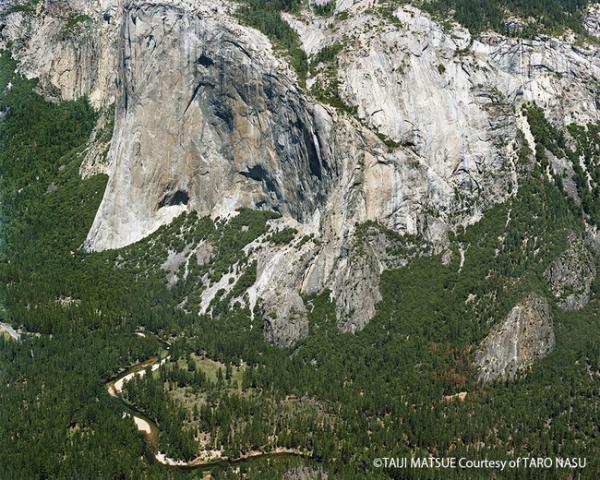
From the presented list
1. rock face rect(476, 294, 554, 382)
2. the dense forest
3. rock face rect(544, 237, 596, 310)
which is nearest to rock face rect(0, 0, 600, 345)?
the dense forest

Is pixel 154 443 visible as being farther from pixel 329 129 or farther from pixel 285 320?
pixel 329 129

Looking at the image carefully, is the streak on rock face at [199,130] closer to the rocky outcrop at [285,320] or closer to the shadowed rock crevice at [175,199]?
the shadowed rock crevice at [175,199]

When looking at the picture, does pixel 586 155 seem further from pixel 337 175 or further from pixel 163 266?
pixel 163 266

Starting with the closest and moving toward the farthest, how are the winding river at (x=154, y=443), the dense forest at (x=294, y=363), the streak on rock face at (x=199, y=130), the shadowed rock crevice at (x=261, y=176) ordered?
the dense forest at (x=294, y=363), the winding river at (x=154, y=443), the streak on rock face at (x=199, y=130), the shadowed rock crevice at (x=261, y=176)

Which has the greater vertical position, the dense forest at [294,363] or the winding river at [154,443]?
the dense forest at [294,363]

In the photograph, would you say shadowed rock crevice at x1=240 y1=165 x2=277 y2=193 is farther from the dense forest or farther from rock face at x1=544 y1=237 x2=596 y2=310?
rock face at x1=544 y1=237 x2=596 y2=310

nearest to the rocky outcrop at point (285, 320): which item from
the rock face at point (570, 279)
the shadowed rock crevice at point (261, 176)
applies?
the shadowed rock crevice at point (261, 176)
